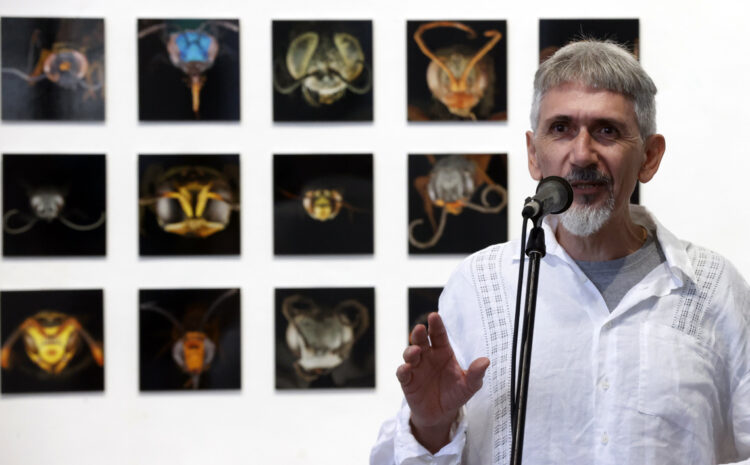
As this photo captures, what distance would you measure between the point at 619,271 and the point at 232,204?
1.25 metres

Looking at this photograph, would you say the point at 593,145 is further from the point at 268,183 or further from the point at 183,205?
the point at 183,205

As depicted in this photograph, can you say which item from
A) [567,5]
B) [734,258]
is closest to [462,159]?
[567,5]

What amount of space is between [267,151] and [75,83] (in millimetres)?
576

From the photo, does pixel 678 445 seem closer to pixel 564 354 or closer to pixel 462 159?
pixel 564 354

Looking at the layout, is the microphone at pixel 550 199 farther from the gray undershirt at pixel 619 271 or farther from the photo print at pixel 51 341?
the photo print at pixel 51 341

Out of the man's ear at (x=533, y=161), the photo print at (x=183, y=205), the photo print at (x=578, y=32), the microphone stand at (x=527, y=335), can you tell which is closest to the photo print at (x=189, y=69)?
the photo print at (x=183, y=205)

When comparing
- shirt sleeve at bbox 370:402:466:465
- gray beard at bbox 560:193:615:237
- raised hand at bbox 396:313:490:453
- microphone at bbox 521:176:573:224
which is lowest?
shirt sleeve at bbox 370:402:466:465

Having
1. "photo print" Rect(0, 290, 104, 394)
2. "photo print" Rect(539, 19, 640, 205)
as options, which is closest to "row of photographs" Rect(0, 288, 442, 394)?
"photo print" Rect(0, 290, 104, 394)

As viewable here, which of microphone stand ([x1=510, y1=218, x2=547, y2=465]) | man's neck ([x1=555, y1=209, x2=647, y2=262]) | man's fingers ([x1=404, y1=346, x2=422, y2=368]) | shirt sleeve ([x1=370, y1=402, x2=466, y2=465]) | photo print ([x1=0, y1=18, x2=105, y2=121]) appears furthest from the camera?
photo print ([x1=0, y1=18, x2=105, y2=121])

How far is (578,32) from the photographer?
2.46 meters

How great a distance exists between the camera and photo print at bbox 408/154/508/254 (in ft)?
8.07

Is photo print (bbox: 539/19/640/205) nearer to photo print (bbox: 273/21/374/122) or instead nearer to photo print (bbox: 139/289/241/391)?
photo print (bbox: 273/21/374/122)

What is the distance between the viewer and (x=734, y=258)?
2490 millimetres

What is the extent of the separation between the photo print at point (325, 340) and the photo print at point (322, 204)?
13 centimetres
